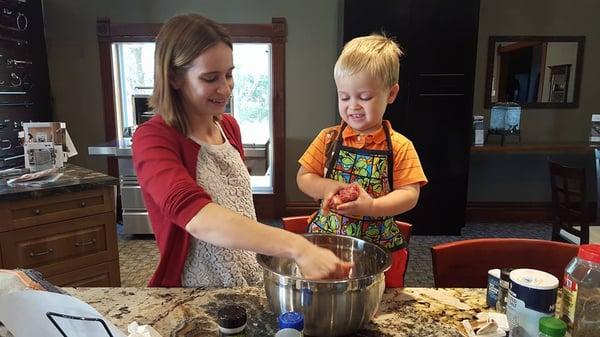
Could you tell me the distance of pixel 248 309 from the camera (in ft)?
3.17

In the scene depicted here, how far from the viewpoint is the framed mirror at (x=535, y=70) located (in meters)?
4.09

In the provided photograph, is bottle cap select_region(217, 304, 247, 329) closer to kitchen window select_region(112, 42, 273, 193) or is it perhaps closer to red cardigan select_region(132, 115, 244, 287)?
red cardigan select_region(132, 115, 244, 287)

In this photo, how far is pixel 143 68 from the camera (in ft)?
14.4

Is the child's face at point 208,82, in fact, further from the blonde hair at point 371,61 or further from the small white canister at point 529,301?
the small white canister at point 529,301

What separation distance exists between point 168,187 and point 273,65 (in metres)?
3.50

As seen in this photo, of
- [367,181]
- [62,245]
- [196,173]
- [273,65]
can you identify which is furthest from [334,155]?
[273,65]

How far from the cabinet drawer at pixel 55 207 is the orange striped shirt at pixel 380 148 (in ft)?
4.65

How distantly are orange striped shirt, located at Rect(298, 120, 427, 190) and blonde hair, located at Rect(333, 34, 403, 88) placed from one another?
7.0 inches

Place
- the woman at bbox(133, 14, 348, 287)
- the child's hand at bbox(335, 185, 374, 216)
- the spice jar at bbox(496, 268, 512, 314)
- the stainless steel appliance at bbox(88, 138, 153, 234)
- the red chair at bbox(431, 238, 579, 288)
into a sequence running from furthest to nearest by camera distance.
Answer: the stainless steel appliance at bbox(88, 138, 153, 234)
the red chair at bbox(431, 238, 579, 288)
the child's hand at bbox(335, 185, 374, 216)
the spice jar at bbox(496, 268, 512, 314)
the woman at bbox(133, 14, 348, 287)

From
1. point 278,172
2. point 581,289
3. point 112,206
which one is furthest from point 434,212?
point 581,289

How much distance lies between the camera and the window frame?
13.5 feet

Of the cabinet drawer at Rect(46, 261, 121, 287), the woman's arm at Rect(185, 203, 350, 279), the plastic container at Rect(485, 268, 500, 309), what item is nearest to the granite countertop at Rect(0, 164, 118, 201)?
the cabinet drawer at Rect(46, 261, 121, 287)

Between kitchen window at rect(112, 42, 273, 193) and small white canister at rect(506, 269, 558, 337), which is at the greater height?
kitchen window at rect(112, 42, 273, 193)

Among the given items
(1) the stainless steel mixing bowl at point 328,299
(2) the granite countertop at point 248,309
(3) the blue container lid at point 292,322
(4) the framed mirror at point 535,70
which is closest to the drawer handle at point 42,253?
(2) the granite countertop at point 248,309
